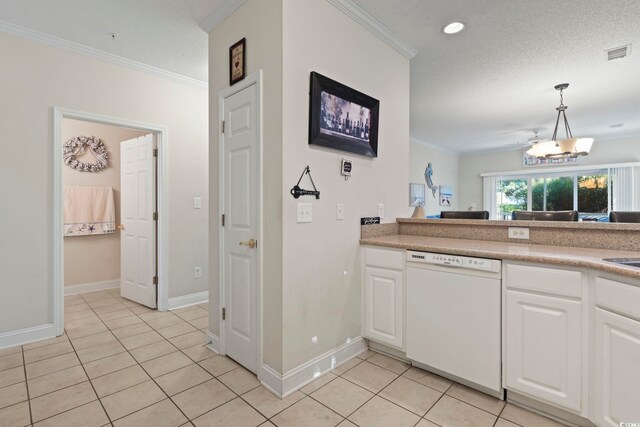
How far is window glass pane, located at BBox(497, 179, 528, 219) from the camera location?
303 inches

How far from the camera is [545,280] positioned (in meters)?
1.62

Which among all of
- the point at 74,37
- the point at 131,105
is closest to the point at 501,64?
the point at 131,105

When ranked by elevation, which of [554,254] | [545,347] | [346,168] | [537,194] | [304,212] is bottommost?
[545,347]

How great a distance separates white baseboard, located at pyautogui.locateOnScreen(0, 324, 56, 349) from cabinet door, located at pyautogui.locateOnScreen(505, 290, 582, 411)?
11.8 ft

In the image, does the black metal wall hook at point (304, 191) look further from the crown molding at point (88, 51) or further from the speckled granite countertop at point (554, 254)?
the crown molding at point (88, 51)

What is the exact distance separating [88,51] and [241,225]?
94.8 inches

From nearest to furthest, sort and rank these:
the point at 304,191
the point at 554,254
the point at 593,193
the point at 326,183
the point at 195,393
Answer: the point at 554,254 → the point at 195,393 → the point at 304,191 → the point at 326,183 → the point at 593,193

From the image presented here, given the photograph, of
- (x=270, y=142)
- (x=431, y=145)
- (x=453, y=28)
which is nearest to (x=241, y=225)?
(x=270, y=142)

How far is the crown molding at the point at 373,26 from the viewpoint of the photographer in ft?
7.40

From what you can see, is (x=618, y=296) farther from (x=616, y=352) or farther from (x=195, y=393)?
(x=195, y=393)

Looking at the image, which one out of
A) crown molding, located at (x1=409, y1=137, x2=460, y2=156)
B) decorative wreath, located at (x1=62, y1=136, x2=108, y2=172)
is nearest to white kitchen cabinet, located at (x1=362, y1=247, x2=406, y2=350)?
decorative wreath, located at (x1=62, y1=136, x2=108, y2=172)

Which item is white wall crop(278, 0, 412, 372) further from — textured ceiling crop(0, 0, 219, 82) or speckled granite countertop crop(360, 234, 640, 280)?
textured ceiling crop(0, 0, 219, 82)

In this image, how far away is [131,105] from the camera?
10.5 ft

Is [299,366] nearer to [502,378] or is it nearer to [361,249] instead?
[361,249]
